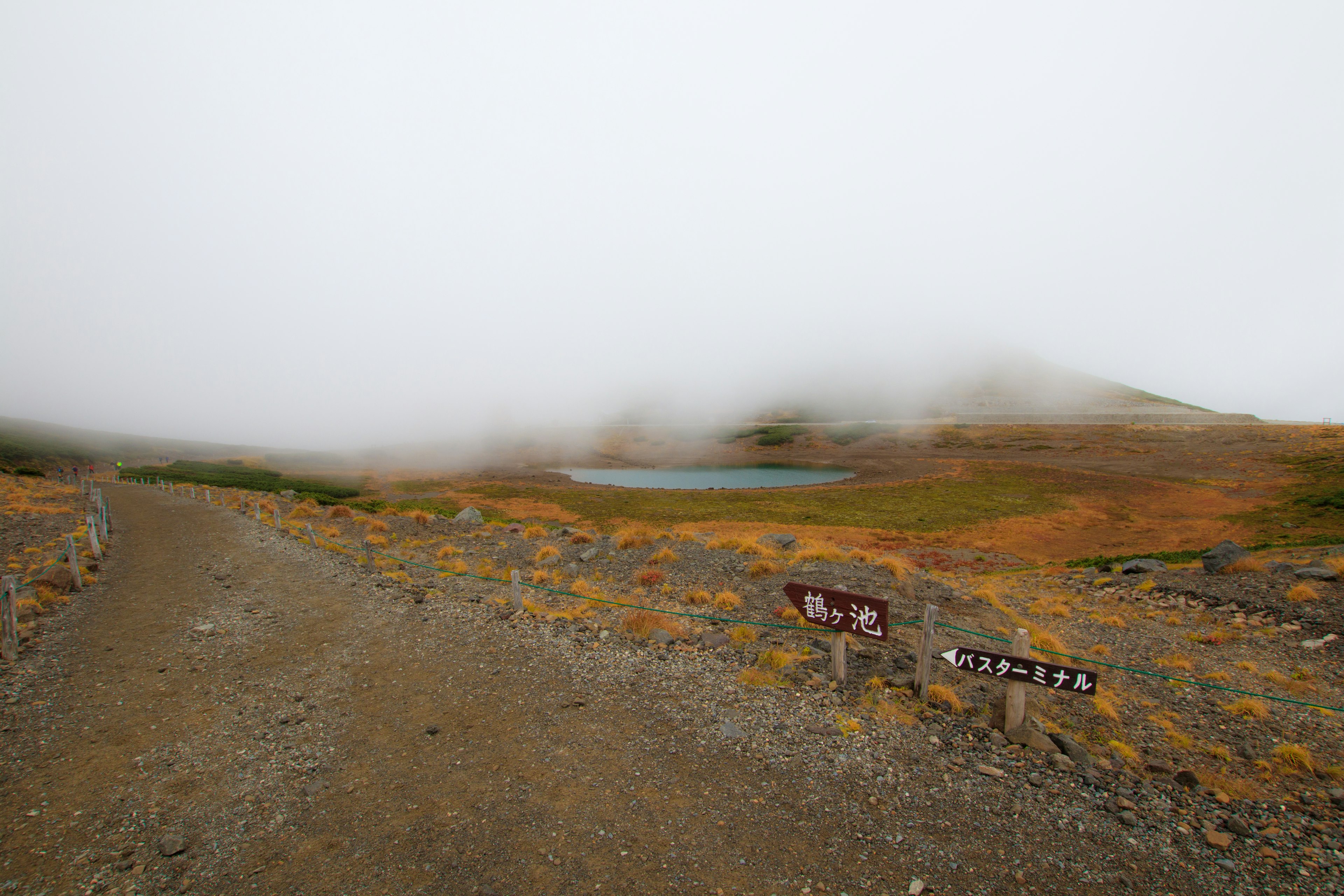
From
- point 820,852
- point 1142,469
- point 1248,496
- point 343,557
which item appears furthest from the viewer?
point 1142,469

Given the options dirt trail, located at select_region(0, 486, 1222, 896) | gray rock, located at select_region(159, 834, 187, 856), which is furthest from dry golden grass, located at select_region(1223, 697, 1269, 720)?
gray rock, located at select_region(159, 834, 187, 856)

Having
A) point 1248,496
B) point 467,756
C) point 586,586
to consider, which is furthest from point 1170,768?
point 1248,496

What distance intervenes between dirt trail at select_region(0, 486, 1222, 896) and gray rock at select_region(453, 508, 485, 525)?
700 inches

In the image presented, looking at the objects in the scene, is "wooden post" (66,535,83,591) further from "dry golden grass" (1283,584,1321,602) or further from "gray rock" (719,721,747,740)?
"dry golden grass" (1283,584,1321,602)

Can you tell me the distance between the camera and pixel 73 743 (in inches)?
297

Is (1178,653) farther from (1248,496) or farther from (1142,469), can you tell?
(1142,469)

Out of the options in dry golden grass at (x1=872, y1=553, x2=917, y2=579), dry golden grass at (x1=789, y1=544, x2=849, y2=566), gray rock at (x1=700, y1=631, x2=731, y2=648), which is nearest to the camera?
gray rock at (x1=700, y1=631, x2=731, y2=648)

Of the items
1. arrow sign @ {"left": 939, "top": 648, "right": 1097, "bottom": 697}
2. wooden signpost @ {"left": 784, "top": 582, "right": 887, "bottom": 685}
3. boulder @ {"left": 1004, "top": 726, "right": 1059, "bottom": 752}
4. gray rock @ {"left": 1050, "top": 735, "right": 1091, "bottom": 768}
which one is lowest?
gray rock @ {"left": 1050, "top": 735, "right": 1091, "bottom": 768}

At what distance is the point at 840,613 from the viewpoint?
874cm

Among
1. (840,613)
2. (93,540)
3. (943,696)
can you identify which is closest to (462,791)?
(840,613)

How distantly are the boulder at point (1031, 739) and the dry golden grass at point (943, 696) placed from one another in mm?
847

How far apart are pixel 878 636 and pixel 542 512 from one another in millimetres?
43011

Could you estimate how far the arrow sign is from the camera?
22.7 feet

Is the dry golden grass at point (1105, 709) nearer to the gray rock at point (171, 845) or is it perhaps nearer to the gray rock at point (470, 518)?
the gray rock at point (171, 845)
